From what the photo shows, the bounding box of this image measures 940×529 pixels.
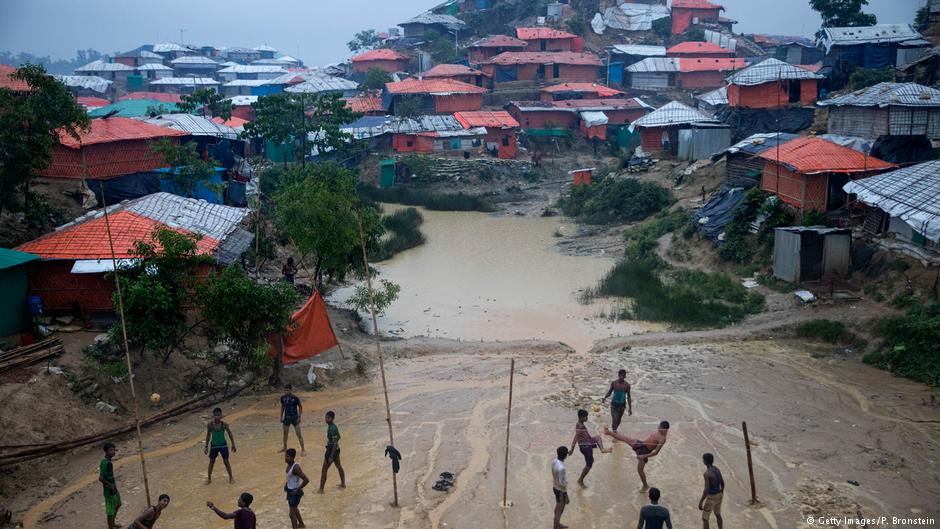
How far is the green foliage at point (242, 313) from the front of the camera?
1353 cm

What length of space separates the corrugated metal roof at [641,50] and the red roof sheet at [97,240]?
45.2 m

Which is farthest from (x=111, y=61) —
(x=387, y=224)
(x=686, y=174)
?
(x=686, y=174)

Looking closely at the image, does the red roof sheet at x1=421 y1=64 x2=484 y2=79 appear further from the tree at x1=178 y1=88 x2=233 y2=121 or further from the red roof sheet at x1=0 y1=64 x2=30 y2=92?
the red roof sheet at x1=0 y1=64 x2=30 y2=92

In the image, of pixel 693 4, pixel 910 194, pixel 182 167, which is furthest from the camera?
pixel 693 4

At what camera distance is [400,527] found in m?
9.83

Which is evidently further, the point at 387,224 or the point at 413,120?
the point at 413,120

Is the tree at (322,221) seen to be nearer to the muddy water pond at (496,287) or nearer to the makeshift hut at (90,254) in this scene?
the makeshift hut at (90,254)

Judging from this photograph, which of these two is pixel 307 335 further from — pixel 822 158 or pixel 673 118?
pixel 673 118

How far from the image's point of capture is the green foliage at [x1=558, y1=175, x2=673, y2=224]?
30.8 m

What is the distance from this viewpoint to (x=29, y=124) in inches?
637

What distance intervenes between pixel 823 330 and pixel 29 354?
16.0 meters

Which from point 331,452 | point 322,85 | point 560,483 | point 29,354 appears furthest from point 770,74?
point 322,85

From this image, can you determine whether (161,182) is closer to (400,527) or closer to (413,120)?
(400,527)

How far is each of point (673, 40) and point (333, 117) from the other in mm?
35786
